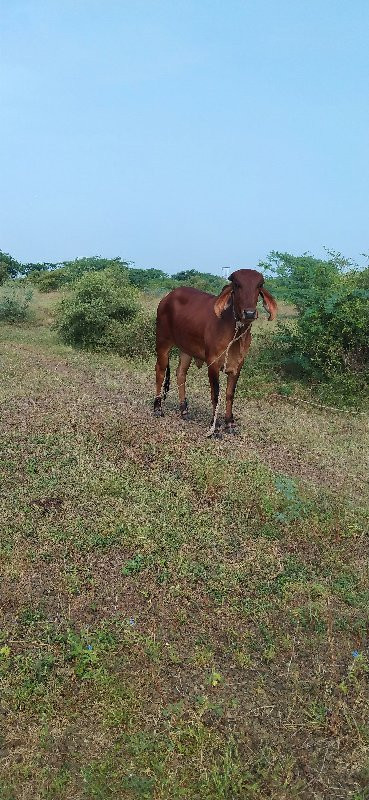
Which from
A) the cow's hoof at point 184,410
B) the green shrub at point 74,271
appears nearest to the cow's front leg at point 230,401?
the cow's hoof at point 184,410

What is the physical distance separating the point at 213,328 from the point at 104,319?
23.0ft

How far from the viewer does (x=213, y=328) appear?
6.51 meters

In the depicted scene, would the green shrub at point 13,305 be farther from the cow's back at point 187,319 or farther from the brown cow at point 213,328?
the cow's back at point 187,319

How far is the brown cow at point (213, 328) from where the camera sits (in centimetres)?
586

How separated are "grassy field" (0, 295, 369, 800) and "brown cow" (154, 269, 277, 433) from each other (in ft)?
2.55

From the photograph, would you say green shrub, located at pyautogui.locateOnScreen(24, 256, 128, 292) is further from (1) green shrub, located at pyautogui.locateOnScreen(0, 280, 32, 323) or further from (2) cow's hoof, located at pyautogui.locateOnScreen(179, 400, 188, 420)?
(2) cow's hoof, located at pyautogui.locateOnScreen(179, 400, 188, 420)

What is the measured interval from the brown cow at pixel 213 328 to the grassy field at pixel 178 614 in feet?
2.55

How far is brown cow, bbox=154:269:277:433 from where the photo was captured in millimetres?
5859

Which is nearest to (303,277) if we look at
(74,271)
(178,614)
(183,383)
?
(183,383)

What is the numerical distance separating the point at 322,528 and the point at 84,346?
8977 mm

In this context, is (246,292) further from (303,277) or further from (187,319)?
(303,277)

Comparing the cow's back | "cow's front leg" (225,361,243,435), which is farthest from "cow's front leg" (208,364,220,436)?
the cow's back

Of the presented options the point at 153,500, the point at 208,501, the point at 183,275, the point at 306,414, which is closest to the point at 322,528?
the point at 208,501

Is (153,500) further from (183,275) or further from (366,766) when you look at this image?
(183,275)
